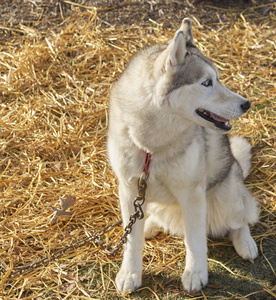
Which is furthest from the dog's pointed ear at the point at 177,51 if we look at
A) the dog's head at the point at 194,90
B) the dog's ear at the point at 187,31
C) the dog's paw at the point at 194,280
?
the dog's paw at the point at 194,280

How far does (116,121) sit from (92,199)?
3.80 feet

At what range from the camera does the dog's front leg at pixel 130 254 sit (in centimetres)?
343

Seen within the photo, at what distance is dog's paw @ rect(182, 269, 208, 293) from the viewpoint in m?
3.40

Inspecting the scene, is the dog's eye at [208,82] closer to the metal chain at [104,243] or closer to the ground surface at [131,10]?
the metal chain at [104,243]

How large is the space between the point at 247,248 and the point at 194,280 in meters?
0.54

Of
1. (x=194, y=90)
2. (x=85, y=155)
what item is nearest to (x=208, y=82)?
(x=194, y=90)

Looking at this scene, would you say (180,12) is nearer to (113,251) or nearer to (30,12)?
(30,12)

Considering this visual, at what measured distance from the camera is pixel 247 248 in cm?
367

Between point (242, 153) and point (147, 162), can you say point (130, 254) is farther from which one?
point (242, 153)

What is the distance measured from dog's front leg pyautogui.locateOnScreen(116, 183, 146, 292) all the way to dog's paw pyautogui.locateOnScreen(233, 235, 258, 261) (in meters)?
0.78

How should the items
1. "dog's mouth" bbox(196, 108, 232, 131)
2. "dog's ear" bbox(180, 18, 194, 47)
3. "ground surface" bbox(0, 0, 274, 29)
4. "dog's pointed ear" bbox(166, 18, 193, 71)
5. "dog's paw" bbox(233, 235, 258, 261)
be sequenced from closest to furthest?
"dog's pointed ear" bbox(166, 18, 193, 71)
"dog's mouth" bbox(196, 108, 232, 131)
"dog's ear" bbox(180, 18, 194, 47)
"dog's paw" bbox(233, 235, 258, 261)
"ground surface" bbox(0, 0, 274, 29)

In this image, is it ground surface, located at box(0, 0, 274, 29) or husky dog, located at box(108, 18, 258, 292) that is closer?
husky dog, located at box(108, 18, 258, 292)

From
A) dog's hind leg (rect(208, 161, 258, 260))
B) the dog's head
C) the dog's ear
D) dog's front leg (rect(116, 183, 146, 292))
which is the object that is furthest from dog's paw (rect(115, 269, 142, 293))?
the dog's ear

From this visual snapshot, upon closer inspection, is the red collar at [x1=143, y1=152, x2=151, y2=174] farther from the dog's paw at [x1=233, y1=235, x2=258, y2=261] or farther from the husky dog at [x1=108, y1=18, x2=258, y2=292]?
the dog's paw at [x1=233, y1=235, x2=258, y2=261]
